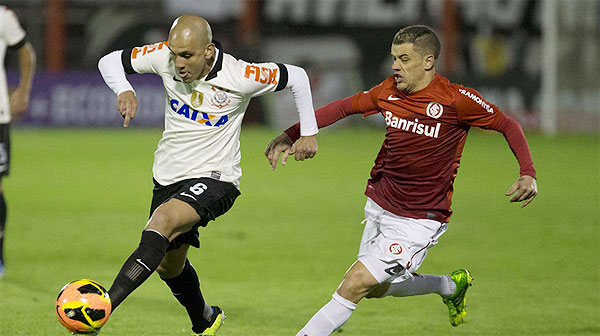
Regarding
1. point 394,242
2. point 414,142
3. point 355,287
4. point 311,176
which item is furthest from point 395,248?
point 311,176

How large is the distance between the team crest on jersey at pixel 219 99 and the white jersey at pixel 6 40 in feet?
10.2

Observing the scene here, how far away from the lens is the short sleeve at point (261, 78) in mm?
5523

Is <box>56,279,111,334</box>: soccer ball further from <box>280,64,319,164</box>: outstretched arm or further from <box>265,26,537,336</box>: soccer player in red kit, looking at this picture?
<box>280,64,319,164</box>: outstretched arm

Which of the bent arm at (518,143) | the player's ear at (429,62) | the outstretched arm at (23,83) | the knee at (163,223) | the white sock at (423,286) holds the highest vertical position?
the player's ear at (429,62)

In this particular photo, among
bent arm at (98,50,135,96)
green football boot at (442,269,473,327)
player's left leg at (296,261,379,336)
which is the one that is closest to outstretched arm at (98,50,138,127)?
bent arm at (98,50,135,96)

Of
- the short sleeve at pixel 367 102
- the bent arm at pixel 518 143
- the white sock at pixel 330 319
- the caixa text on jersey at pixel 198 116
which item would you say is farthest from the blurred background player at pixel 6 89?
the bent arm at pixel 518 143

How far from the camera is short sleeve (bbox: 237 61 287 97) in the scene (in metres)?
5.52

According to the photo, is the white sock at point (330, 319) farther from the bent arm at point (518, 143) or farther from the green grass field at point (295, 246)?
the bent arm at point (518, 143)

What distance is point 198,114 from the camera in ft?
18.0

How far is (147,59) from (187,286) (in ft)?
4.51

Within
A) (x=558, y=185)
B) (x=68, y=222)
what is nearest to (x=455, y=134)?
(x=68, y=222)

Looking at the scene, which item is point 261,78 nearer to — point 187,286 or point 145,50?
point 145,50

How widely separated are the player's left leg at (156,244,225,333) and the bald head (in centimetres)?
120

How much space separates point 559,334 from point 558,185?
852 centimetres
